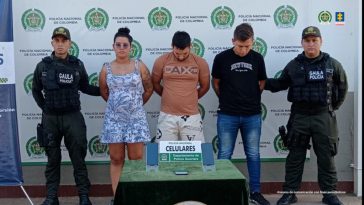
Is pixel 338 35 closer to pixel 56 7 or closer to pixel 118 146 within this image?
pixel 118 146

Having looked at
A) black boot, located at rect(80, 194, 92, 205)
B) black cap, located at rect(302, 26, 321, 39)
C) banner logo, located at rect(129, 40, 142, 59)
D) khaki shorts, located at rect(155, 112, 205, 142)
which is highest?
black cap, located at rect(302, 26, 321, 39)

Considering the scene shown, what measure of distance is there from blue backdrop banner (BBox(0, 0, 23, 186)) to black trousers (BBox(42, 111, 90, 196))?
319 millimetres

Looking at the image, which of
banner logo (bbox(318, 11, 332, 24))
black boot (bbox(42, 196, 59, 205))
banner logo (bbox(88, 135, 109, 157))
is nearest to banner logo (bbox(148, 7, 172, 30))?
banner logo (bbox(88, 135, 109, 157))

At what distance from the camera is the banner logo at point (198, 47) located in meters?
6.28

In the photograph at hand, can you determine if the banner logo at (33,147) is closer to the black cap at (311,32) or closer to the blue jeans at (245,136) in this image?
the blue jeans at (245,136)

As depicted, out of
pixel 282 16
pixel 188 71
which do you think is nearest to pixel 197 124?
pixel 188 71

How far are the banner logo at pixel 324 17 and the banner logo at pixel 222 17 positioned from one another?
38.3 inches

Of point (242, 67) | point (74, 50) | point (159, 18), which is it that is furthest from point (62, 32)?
point (242, 67)

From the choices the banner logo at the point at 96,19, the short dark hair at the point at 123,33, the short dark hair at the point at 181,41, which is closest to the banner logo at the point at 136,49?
the banner logo at the point at 96,19

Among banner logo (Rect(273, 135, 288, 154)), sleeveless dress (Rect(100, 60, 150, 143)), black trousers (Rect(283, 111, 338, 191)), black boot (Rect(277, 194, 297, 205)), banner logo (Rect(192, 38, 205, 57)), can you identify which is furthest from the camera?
banner logo (Rect(273, 135, 288, 154))

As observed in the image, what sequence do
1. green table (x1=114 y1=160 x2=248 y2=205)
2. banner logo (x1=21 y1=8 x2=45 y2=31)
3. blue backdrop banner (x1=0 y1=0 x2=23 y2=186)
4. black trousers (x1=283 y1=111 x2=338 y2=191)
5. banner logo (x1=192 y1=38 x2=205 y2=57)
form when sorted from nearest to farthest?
1. green table (x1=114 y1=160 x2=248 y2=205)
2. blue backdrop banner (x1=0 y1=0 x2=23 y2=186)
3. black trousers (x1=283 y1=111 x2=338 y2=191)
4. banner logo (x1=21 y1=8 x2=45 y2=31)
5. banner logo (x1=192 y1=38 x2=205 y2=57)

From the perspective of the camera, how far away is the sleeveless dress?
5637 millimetres

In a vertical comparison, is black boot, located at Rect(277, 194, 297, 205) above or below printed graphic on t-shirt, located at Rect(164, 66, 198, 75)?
below

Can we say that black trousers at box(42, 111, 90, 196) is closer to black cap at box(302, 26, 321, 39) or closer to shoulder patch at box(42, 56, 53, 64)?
shoulder patch at box(42, 56, 53, 64)
